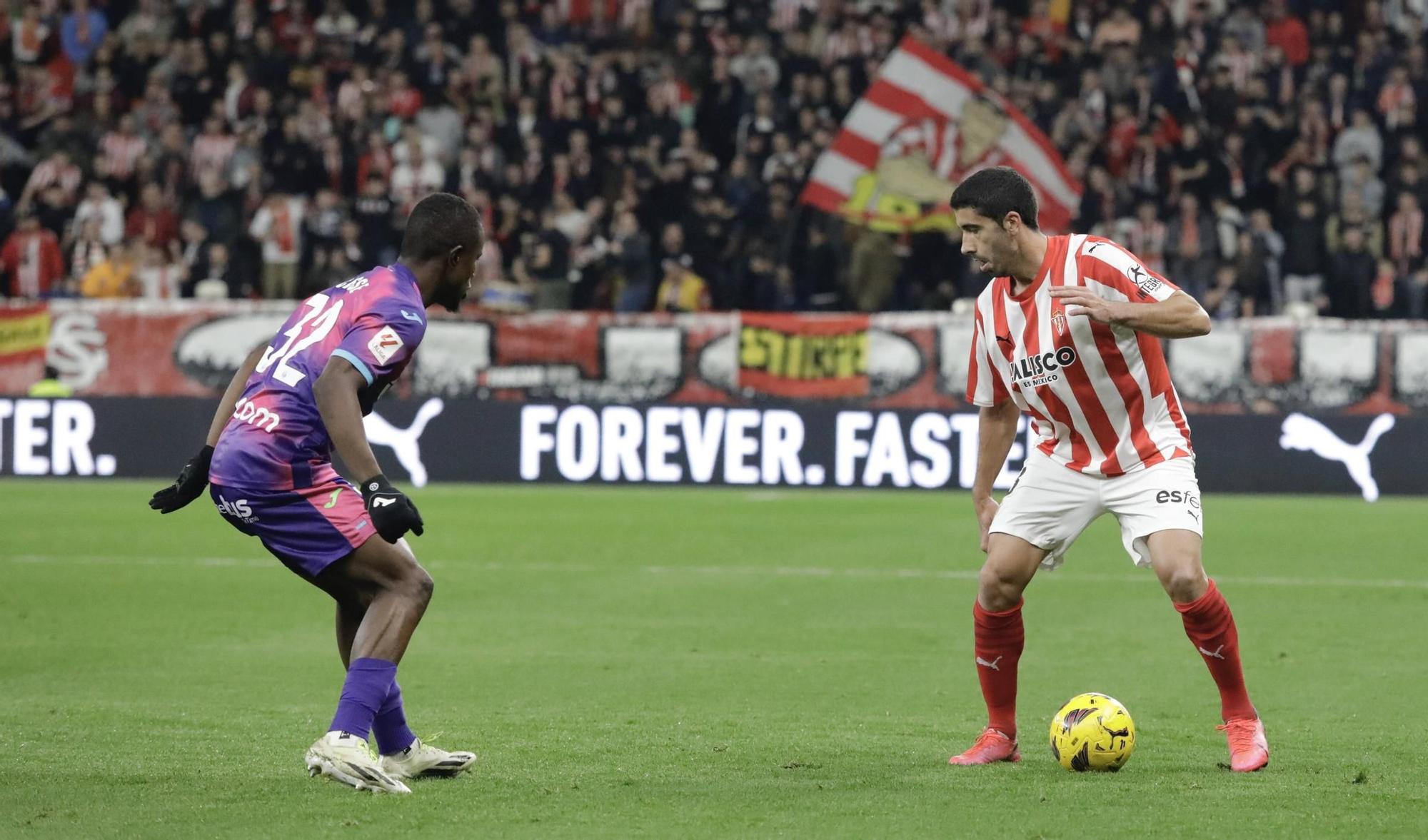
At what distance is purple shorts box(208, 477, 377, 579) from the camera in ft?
18.8

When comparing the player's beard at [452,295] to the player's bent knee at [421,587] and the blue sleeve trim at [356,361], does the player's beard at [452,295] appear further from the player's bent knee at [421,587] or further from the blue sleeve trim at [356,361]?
the player's bent knee at [421,587]

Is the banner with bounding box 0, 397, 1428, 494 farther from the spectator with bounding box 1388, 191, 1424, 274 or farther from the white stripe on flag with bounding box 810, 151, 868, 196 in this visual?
the white stripe on flag with bounding box 810, 151, 868, 196

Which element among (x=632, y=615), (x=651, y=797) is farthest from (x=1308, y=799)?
(x=632, y=615)

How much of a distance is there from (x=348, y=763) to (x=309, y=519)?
0.72 m

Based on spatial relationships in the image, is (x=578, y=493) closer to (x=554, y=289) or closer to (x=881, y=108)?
(x=554, y=289)

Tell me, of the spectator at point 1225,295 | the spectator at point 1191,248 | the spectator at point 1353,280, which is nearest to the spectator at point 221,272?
the spectator at point 1191,248

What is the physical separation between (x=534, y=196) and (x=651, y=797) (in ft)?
53.8

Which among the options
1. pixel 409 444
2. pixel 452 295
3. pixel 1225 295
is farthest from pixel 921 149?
pixel 452 295

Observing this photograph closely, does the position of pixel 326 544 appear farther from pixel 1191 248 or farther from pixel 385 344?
pixel 1191 248

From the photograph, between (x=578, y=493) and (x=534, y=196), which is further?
(x=534, y=196)

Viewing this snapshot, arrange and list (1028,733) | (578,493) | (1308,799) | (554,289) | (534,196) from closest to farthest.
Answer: (1308,799) → (1028,733) → (578,493) → (554,289) → (534,196)

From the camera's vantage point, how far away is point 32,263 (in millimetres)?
20875

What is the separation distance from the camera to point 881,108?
2031 cm

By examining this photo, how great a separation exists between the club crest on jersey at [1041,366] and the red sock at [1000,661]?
762 mm
